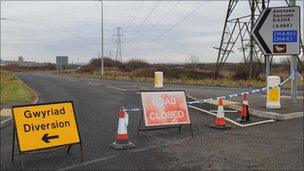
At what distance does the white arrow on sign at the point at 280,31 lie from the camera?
1531cm

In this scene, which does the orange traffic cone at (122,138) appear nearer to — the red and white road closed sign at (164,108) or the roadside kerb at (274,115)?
the red and white road closed sign at (164,108)

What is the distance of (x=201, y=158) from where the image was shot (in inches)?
306

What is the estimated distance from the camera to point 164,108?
1040cm

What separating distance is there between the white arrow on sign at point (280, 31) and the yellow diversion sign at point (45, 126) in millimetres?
9300

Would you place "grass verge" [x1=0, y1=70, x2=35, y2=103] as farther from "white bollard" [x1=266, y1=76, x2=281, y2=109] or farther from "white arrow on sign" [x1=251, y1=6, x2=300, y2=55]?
"white bollard" [x1=266, y1=76, x2=281, y2=109]

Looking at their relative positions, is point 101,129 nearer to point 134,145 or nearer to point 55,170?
point 134,145

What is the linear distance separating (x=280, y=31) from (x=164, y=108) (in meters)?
6.84

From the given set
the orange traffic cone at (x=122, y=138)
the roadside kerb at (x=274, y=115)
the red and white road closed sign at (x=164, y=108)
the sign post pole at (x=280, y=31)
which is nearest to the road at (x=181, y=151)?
the orange traffic cone at (x=122, y=138)

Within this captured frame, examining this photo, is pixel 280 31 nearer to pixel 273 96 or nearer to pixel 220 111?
pixel 273 96

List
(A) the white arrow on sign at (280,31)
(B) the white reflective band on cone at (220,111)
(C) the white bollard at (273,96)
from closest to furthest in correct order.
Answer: (B) the white reflective band on cone at (220,111) → (C) the white bollard at (273,96) → (A) the white arrow on sign at (280,31)

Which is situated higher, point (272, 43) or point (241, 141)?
point (272, 43)

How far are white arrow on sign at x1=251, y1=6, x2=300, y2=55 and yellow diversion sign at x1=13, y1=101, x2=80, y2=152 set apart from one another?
9.30 metres

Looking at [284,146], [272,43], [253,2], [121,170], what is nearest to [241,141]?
[284,146]

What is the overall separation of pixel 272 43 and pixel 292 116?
3.46m
